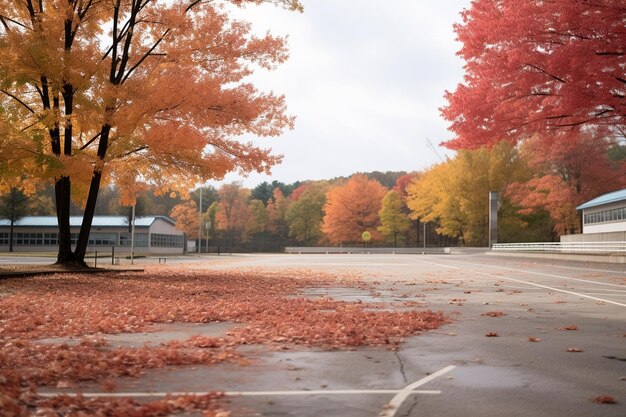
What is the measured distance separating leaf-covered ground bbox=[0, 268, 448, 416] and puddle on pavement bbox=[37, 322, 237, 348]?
125 millimetres

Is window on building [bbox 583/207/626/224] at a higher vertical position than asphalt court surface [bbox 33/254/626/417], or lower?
higher

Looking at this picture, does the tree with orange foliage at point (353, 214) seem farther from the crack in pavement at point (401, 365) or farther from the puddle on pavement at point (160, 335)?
the crack in pavement at point (401, 365)

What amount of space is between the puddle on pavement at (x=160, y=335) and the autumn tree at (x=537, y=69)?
12.3 meters

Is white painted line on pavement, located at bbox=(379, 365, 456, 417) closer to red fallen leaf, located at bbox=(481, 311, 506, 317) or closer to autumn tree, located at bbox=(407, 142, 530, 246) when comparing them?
red fallen leaf, located at bbox=(481, 311, 506, 317)

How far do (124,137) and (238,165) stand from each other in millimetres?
3860

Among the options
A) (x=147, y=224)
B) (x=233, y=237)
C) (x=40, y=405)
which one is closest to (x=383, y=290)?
(x=40, y=405)

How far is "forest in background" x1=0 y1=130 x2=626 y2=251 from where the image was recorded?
54156 millimetres

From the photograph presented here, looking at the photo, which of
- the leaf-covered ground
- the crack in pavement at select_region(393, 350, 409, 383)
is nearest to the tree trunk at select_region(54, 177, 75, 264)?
the leaf-covered ground

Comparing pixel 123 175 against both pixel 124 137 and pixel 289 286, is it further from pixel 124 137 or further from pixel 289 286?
pixel 289 286

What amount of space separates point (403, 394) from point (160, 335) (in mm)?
3970

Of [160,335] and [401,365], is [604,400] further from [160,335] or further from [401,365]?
[160,335]

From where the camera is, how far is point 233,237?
11238cm

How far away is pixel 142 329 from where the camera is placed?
798 centimetres

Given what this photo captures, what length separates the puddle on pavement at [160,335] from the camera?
690 centimetres
